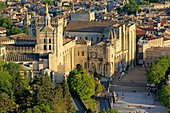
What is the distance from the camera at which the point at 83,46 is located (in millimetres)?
80250

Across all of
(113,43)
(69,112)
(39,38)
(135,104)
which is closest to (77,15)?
(113,43)

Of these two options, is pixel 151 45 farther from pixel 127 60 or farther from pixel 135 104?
pixel 135 104

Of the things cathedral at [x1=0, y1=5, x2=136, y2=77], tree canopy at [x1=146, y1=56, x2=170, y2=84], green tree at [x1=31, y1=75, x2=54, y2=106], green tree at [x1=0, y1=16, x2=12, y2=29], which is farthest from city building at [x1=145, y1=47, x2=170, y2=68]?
green tree at [x1=0, y1=16, x2=12, y2=29]

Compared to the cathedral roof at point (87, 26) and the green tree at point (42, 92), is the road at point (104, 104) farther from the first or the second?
the cathedral roof at point (87, 26)

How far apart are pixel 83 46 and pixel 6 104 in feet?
92.7

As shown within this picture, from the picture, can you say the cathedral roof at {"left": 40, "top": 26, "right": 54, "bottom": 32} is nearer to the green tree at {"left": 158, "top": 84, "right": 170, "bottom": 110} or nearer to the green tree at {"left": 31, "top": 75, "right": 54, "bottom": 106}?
the green tree at {"left": 31, "top": 75, "right": 54, "bottom": 106}

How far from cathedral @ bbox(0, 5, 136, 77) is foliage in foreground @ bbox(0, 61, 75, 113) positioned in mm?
11937

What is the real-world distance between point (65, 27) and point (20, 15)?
59381mm

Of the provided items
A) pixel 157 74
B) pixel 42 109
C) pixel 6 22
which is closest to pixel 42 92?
pixel 42 109

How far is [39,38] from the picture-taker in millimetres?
73875

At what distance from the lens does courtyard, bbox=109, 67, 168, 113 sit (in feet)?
216

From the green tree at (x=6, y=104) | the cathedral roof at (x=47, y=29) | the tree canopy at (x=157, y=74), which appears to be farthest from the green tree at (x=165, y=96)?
the green tree at (x=6, y=104)

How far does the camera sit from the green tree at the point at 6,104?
52906 millimetres

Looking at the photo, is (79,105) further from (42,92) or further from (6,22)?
(6,22)
